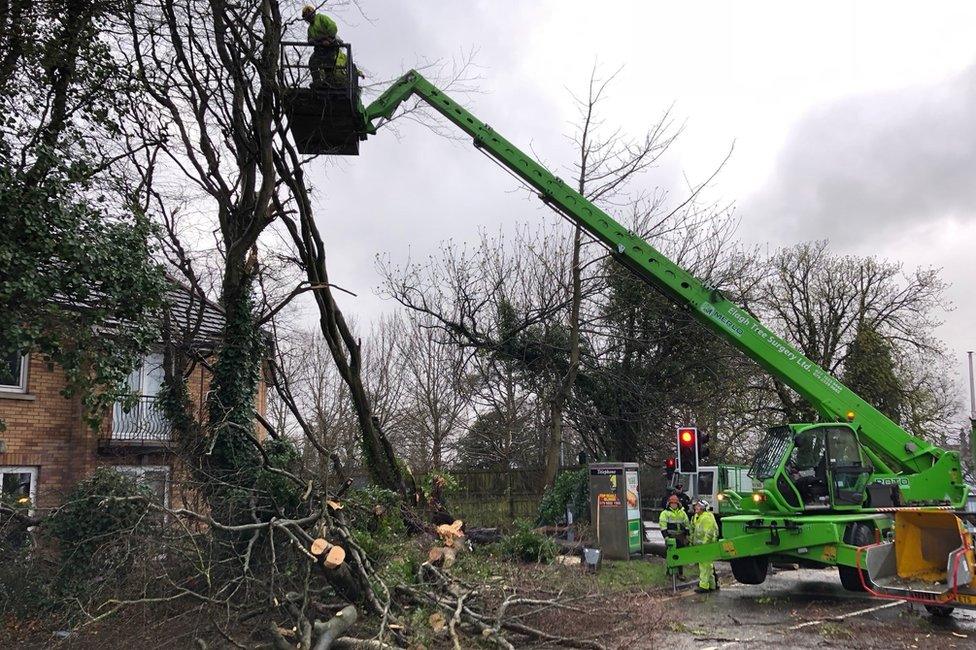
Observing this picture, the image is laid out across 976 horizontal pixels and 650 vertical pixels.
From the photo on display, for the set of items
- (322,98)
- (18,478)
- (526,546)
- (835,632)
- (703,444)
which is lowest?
(835,632)

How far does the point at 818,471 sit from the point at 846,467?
432 mm

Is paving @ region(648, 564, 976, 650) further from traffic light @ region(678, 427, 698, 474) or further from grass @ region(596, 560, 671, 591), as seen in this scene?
traffic light @ region(678, 427, 698, 474)

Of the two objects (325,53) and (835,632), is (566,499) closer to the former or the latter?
(835,632)

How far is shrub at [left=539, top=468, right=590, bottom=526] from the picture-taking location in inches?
746

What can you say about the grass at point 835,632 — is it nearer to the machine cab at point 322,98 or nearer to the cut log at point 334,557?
the cut log at point 334,557

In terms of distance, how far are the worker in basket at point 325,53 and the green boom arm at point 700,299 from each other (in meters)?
1.41

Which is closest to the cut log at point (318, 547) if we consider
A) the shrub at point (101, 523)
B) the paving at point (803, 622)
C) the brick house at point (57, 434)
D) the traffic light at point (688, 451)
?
the shrub at point (101, 523)

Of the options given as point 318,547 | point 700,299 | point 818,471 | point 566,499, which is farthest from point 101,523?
point 566,499

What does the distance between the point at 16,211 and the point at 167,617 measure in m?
4.59

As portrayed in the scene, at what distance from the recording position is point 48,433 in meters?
15.6

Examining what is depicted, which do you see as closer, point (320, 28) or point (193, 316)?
point (320, 28)

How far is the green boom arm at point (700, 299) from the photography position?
519 inches

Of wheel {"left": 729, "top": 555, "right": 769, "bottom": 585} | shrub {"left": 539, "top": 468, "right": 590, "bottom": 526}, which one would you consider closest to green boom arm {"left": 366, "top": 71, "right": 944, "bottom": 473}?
wheel {"left": 729, "top": 555, "right": 769, "bottom": 585}

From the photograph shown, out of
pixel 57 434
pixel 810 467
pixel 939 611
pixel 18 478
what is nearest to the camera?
pixel 939 611
